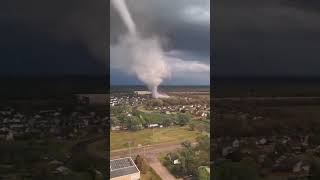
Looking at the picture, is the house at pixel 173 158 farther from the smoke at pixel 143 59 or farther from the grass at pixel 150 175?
the smoke at pixel 143 59

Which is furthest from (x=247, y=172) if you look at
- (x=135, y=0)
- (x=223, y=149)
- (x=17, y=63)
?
(x=17, y=63)

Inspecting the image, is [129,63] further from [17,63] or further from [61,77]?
[17,63]

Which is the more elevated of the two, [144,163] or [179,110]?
A: [179,110]

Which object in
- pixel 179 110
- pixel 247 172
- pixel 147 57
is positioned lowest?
pixel 247 172

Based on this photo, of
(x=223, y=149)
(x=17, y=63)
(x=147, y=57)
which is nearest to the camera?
(x=17, y=63)

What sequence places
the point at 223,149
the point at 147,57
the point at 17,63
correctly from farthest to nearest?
the point at 223,149
the point at 147,57
the point at 17,63

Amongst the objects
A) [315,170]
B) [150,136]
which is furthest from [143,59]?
[315,170]
